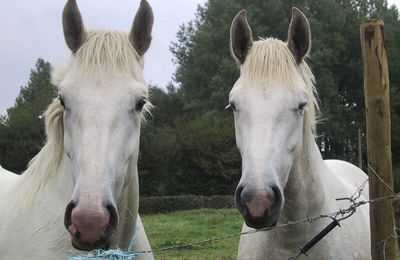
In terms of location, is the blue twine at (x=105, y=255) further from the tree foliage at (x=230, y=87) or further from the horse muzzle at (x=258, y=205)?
the tree foliage at (x=230, y=87)

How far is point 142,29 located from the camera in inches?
135

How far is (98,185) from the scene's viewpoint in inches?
104

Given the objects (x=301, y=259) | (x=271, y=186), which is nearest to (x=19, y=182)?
(x=271, y=186)

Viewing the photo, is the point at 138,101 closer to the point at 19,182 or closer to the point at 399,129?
the point at 19,182

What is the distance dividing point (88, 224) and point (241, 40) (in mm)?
1944

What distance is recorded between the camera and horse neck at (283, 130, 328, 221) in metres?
3.60

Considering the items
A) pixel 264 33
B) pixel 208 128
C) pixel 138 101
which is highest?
pixel 264 33

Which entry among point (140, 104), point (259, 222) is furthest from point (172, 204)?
point (259, 222)

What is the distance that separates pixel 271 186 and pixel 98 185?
3.20ft

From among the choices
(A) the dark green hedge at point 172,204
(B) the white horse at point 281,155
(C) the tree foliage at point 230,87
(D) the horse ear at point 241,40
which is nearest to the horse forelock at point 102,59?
(B) the white horse at point 281,155

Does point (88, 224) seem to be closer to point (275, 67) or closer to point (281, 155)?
point (281, 155)

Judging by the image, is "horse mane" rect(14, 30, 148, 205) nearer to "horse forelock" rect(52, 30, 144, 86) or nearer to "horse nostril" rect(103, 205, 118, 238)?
"horse forelock" rect(52, 30, 144, 86)

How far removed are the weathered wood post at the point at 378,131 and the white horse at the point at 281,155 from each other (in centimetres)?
44

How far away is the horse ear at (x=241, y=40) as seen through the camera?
3827mm
